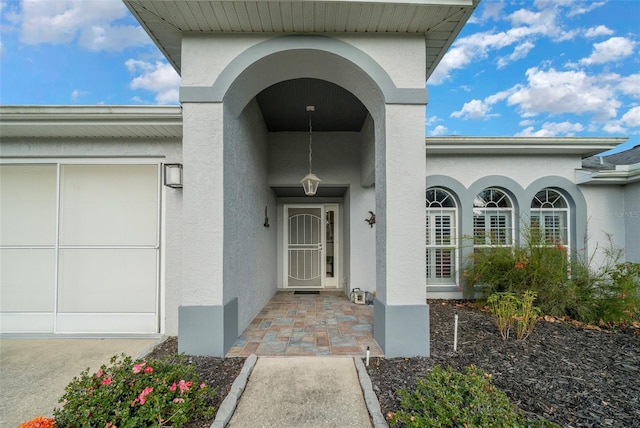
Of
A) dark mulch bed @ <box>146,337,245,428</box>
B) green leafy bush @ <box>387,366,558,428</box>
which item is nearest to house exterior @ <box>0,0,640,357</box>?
dark mulch bed @ <box>146,337,245,428</box>

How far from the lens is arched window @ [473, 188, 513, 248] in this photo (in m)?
6.16

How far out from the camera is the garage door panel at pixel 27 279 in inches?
173

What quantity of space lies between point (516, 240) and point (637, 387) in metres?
3.58

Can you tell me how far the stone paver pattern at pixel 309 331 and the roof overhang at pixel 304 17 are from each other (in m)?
3.87

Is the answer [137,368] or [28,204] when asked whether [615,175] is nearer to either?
[137,368]

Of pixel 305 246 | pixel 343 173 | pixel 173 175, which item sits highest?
pixel 343 173

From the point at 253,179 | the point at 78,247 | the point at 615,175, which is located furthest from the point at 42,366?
the point at 615,175

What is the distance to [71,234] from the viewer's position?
4391 mm

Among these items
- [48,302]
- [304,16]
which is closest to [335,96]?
[304,16]

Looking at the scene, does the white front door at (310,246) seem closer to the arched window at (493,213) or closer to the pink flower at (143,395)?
the arched window at (493,213)

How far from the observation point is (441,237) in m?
6.27

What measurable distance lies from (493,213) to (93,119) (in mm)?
7568

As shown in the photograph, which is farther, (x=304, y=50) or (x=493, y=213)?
(x=493, y=213)

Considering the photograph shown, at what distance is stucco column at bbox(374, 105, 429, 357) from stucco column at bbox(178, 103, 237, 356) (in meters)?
1.97
